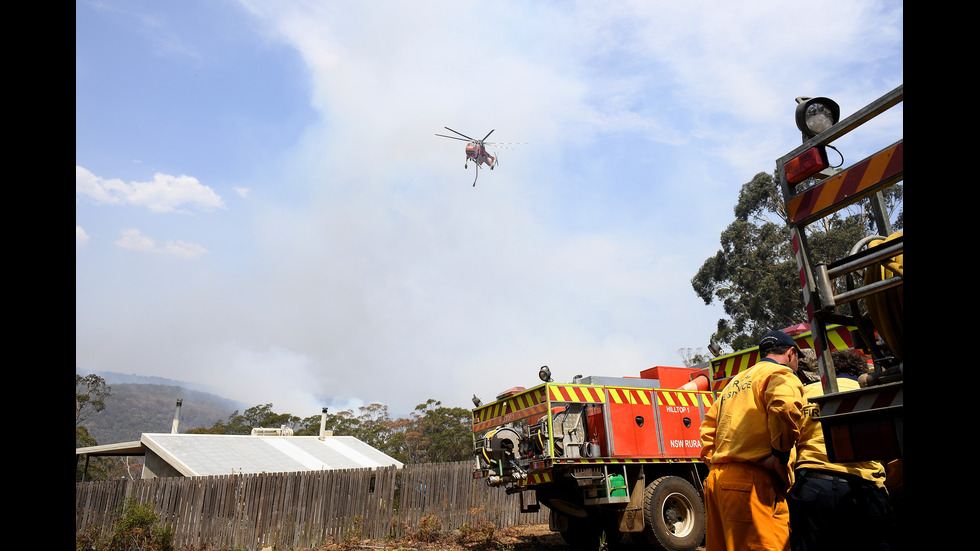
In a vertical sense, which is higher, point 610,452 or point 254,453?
point 254,453

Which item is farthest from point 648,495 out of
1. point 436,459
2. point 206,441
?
point 436,459

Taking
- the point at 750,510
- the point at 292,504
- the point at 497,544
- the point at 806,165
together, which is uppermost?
the point at 806,165

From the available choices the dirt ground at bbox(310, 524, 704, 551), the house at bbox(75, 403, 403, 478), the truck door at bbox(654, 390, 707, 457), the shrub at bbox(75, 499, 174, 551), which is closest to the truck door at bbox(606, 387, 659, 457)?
the truck door at bbox(654, 390, 707, 457)

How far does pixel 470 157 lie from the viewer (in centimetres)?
3244

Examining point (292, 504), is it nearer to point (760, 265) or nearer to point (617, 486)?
point (617, 486)

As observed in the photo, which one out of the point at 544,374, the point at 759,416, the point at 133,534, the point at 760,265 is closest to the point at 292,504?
the point at 133,534

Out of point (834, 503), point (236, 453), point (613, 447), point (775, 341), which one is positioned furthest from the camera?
point (236, 453)

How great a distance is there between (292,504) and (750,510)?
1116 cm

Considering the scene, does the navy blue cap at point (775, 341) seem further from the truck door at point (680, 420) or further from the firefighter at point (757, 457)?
the truck door at point (680, 420)

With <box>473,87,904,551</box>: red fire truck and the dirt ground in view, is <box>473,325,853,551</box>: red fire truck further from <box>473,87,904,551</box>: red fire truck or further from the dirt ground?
the dirt ground

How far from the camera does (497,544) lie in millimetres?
11242

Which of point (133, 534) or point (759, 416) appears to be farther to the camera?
point (133, 534)

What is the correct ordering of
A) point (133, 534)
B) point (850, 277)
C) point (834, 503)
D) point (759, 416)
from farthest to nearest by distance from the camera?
point (133, 534)
point (759, 416)
point (834, 503)
point (850, 277)

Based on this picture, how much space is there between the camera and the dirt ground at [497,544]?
1042 centimetres
